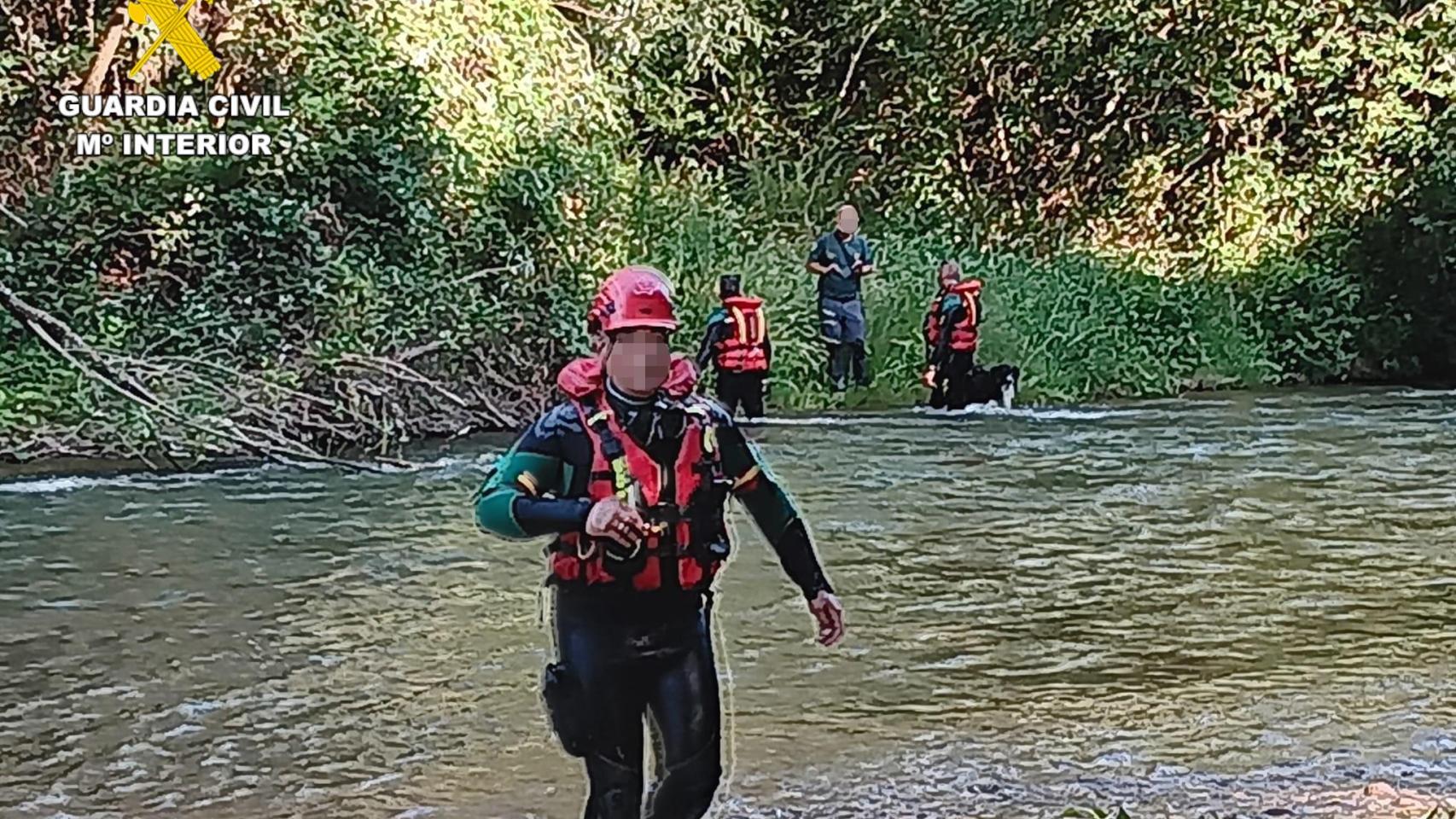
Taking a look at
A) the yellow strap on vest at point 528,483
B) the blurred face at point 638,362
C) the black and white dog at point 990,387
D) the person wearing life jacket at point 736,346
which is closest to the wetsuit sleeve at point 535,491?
the yellow strap on vest at point 528,483

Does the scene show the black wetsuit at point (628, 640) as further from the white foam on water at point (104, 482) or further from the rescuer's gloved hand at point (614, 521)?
the white foam on water at point (104, 482)

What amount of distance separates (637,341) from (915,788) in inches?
87.8

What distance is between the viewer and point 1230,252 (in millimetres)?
21031

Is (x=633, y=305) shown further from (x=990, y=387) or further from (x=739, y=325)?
(x=990, y=387)

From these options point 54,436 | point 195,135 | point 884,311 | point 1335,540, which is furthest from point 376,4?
point 1335,540

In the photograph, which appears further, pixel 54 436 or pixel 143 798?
pixel 54 436

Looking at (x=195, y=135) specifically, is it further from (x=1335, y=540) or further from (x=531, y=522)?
(x=531, y=522)

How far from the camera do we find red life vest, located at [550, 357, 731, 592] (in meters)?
4.27

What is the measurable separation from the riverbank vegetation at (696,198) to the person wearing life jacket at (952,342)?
0.96 m

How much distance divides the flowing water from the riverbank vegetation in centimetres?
92

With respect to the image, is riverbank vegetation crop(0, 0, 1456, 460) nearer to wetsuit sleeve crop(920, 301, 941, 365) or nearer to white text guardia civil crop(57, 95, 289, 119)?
white text guardia civil crop(57, 95, 289, 119)

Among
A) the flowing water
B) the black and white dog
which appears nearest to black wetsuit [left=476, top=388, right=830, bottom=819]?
the flowing water

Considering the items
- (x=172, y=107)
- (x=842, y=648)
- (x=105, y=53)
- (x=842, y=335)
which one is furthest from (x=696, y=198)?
(x=842, y=648)

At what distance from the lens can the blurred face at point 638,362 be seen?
4.32 meters
